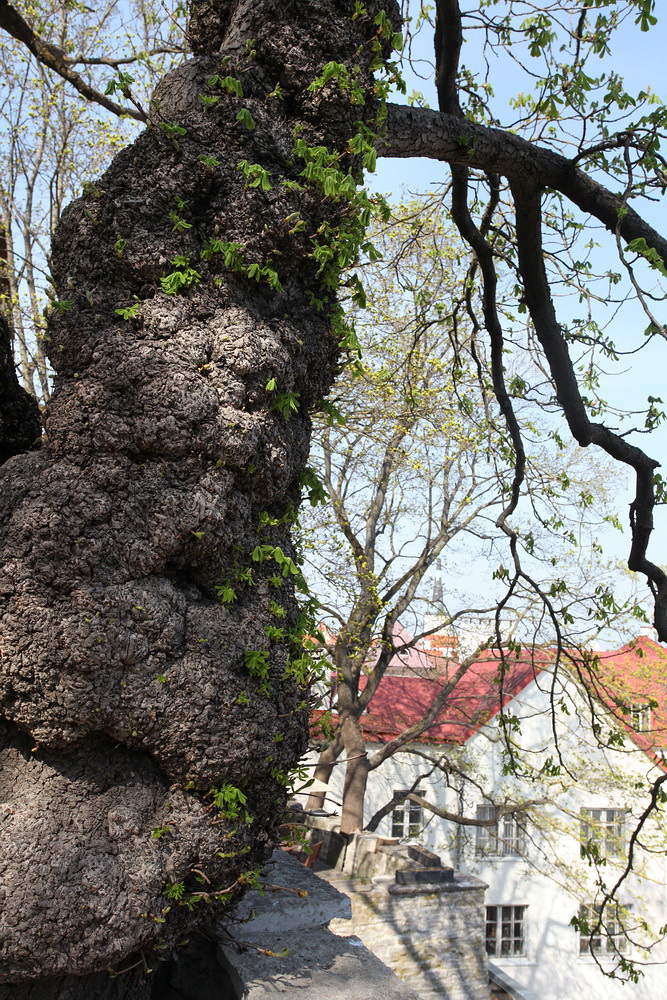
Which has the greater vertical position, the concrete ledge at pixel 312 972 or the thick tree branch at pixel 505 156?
the thick tree branch at pixel 505 156

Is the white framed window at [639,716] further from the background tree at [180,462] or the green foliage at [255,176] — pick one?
the green foliage at [255,176]

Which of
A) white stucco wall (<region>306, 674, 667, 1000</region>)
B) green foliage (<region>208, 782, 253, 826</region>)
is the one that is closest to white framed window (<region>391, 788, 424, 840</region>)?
white stucco wall (<region>306, 674, 667, 1000</region>)

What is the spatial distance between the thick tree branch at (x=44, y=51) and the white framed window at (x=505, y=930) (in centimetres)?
1761

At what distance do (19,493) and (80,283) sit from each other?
26.9 inches

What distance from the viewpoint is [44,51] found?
6020mm

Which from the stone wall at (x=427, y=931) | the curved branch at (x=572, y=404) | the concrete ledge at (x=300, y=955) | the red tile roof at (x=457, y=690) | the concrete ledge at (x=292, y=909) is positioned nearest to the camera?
the concrete ledge at (x=300, y=955)

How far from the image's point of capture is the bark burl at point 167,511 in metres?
1.96

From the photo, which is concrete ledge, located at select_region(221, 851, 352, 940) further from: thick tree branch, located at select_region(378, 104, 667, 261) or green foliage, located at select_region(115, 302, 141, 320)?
thick tree branch, located at select_region(378, 104, 667, 261)

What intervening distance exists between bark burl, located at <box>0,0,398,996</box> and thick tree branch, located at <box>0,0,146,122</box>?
265 centimetres

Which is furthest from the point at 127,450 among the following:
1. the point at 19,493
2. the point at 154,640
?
the point at 154,640

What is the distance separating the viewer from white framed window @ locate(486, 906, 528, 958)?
1723 cm

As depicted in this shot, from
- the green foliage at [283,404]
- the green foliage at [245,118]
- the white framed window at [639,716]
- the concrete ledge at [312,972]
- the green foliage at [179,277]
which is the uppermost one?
the green foliage at [245,118]

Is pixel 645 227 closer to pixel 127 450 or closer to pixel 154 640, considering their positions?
→ pixel 127 450

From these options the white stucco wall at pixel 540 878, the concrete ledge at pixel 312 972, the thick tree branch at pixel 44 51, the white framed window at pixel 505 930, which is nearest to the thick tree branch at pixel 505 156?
the thick tree branch at pixel 44 51
